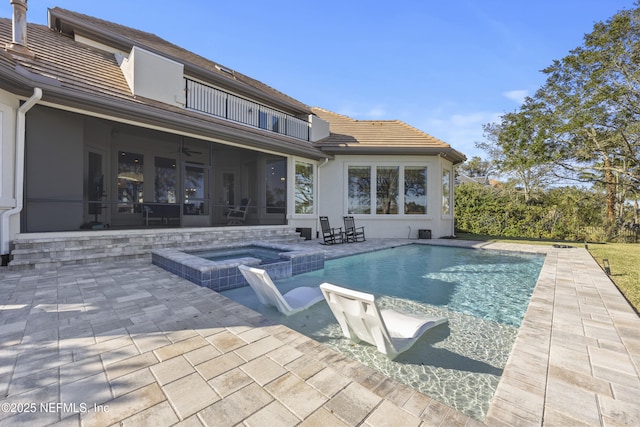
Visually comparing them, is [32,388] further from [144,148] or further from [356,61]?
[356,61]

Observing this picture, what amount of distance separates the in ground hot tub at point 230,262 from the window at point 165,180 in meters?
5.69

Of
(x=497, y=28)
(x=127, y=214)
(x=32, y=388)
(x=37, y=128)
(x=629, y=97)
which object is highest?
(x=497, y=28)

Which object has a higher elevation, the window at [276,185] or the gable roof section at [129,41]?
the gable roof section at [129,41]

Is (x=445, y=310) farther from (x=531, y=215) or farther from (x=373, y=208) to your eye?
(x=531, y=215)

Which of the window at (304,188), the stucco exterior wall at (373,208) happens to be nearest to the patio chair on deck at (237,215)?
the window at (304,188)

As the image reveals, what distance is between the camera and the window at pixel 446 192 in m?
12.6

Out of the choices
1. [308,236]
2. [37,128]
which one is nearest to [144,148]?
[37,128]

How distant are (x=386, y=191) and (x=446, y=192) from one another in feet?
10.7

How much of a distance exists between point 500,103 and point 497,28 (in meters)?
9.66

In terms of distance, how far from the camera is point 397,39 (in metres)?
11.8

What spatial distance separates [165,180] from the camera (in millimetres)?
11477

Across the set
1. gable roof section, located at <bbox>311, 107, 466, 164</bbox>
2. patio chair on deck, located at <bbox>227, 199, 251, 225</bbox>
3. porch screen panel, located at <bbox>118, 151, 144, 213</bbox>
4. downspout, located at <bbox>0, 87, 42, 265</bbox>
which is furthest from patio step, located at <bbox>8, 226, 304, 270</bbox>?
gable roof section, located at <bbox>311, 107, 466, 164</bbox>

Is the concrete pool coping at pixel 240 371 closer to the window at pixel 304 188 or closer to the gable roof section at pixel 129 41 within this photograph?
the window at pixel 304 188

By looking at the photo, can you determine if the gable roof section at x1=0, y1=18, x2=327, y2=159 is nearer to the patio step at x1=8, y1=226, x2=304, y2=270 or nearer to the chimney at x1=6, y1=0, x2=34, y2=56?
the chimney at x1=6, y1=0, x2=34, y2=56
